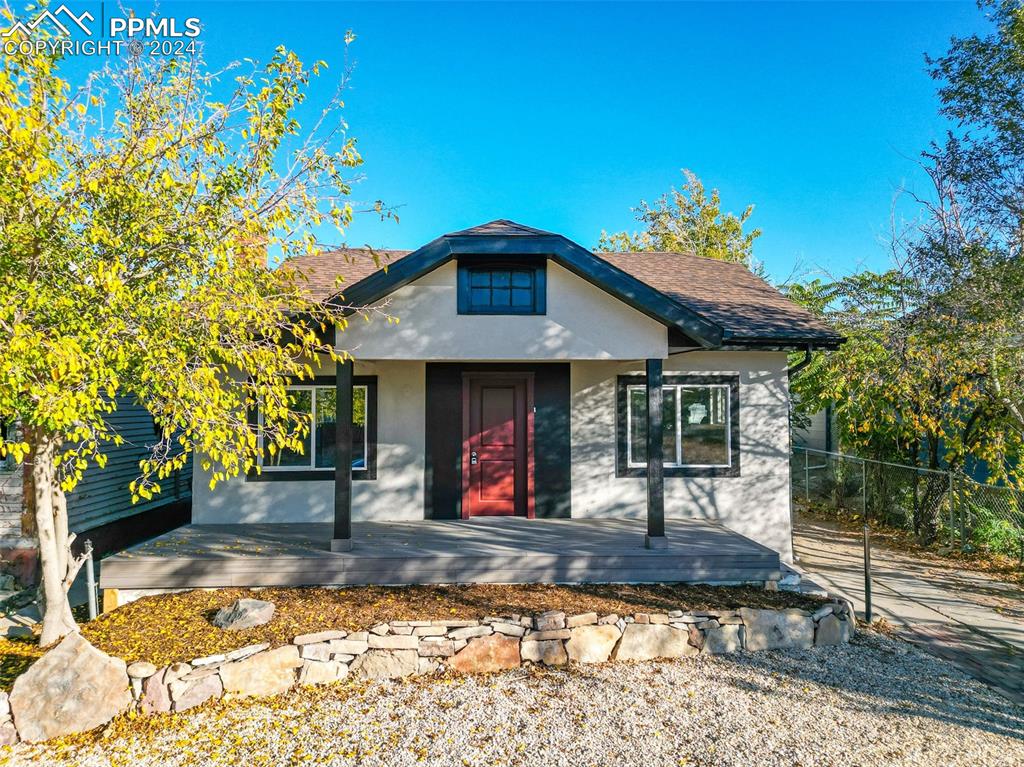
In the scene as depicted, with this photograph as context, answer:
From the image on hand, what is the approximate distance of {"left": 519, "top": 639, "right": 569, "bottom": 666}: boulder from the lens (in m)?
5.02

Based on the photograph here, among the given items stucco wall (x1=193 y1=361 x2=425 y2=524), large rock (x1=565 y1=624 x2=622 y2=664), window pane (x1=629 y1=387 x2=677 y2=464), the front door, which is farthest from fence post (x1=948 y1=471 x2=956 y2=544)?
stucco wall (x1=193 y1=361 x2=425 y2=524)

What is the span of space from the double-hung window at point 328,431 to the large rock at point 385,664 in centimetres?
374

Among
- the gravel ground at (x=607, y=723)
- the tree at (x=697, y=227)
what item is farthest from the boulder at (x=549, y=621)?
the tree at (x=697, y=227)

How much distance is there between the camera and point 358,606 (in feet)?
17.8

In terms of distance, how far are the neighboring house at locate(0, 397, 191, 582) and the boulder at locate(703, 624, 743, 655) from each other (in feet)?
20.5

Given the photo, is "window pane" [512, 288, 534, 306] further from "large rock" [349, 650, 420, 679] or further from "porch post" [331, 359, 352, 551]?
"large rock" [349, 650, 420, 679]

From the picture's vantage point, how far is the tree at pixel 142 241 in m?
3.83

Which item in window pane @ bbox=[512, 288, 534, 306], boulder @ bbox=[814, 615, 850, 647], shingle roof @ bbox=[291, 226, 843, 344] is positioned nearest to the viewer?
boulder @ bbox=[814, 615, 850, 647]

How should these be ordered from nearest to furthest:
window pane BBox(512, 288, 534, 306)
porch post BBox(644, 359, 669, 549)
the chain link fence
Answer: porch post BBox(644, 359, 669, 549) → window pane BBox(512, 288, 534, 306) → the chain link fence

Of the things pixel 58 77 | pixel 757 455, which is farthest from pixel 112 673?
pixel 757 455

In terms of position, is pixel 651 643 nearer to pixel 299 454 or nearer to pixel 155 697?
pixel 155 697

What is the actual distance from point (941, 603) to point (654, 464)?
3750mm

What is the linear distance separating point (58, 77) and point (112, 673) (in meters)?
4.33

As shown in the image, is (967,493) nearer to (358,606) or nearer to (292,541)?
(358,606)
